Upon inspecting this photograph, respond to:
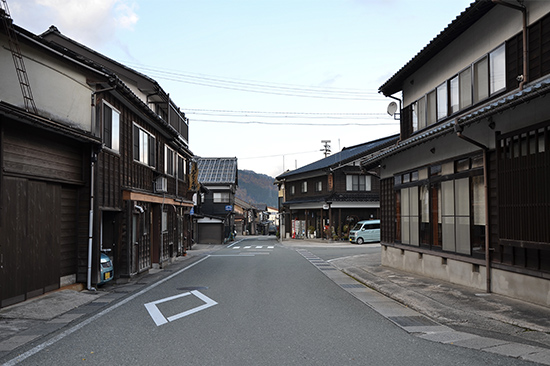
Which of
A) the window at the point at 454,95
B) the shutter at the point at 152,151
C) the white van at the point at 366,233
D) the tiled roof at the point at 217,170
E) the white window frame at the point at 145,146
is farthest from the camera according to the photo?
the tiled roof at the point at 217,170

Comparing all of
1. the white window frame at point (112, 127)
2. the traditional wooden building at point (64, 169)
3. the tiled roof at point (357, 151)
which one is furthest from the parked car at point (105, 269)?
the tiled roof at point (357, 151)

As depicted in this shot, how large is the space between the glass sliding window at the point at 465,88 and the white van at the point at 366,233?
2621 cm

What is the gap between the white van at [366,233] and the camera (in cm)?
3944

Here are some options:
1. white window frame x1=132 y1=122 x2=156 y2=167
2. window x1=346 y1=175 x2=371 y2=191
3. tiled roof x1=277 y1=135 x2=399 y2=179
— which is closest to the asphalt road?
white window frame x1=132 y1=122 x2=156 y2=167

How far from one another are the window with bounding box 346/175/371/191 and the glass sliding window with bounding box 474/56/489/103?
31.6 meters

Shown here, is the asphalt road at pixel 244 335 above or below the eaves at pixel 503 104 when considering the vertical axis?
below

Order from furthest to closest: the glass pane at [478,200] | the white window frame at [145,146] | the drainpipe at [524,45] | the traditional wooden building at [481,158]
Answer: the white window frame at [145,146]
the glass pane at [478,200]
the drainpipe at [524,45]
the traditional wooden building at [481,158]

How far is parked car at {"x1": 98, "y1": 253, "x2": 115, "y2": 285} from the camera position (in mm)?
12890

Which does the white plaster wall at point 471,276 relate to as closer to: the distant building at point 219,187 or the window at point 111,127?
the window at point 111,127

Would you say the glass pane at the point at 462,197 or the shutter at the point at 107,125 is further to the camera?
the shutter at the point at 107,125

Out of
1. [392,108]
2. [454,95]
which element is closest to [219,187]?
[392,108]

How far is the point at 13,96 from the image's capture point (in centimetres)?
1021

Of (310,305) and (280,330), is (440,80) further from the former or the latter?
(280,330)

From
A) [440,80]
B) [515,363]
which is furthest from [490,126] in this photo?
[515,363]
